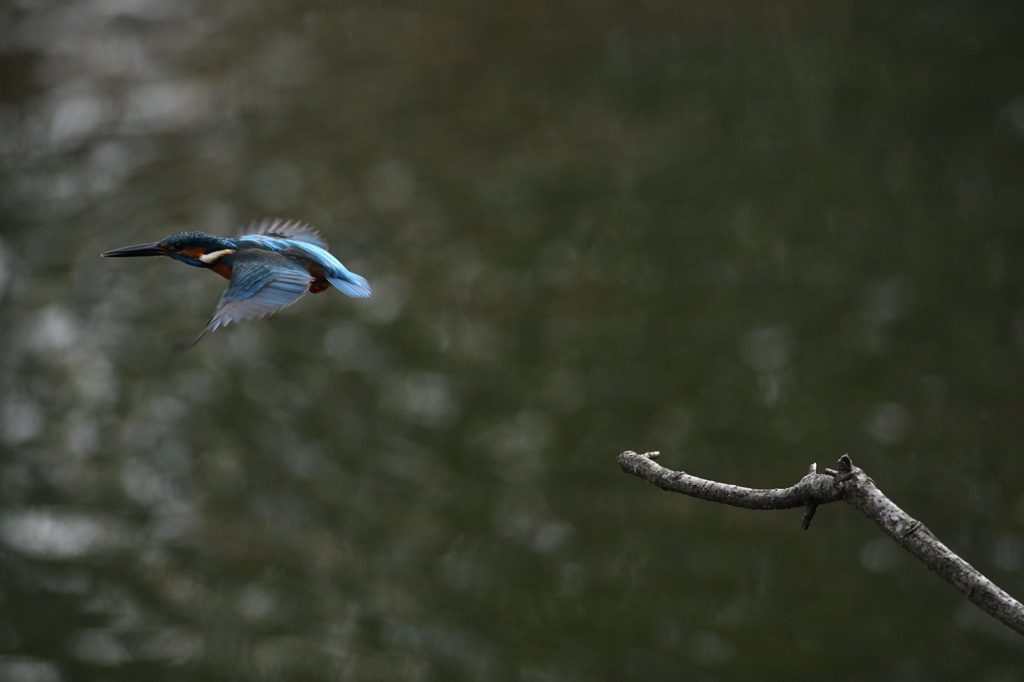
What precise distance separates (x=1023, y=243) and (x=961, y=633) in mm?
3126

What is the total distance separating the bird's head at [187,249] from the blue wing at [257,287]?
0.12ft

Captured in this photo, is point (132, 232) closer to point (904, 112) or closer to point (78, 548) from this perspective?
point (78, 548)

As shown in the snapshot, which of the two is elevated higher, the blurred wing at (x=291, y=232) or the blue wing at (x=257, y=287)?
the blurred wing at (x=291, y=232)

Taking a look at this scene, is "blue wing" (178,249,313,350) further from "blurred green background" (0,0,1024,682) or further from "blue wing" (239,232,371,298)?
"blurred green background" (0,0,1024,682)

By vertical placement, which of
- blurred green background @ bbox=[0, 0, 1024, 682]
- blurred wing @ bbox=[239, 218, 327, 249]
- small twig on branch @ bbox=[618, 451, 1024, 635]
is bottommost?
small twig on branch @ bbox=[618, 451, 1024, 635]

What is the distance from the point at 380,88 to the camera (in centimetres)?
902

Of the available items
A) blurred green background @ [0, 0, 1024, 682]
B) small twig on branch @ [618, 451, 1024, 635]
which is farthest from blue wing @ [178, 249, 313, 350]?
blurred green background @ [0, 0, 1024, 682]

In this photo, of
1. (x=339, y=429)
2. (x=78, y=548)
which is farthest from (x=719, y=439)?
(x=78, y=548)

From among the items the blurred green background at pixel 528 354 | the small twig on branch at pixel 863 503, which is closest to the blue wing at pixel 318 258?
the small twig on branch at pixel 863 503

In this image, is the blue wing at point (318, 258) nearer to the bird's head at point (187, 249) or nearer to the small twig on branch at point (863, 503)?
the bird's head at point (187, 249)

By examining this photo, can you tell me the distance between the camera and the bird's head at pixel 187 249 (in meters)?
1.27

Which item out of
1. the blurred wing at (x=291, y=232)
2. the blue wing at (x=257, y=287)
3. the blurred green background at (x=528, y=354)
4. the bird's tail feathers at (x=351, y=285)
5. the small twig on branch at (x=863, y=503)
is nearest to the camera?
the small twig on branch at (x=863, y=503)

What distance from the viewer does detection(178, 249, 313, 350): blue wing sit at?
1.23m

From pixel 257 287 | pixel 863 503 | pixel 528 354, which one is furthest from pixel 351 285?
pixel 528 354
